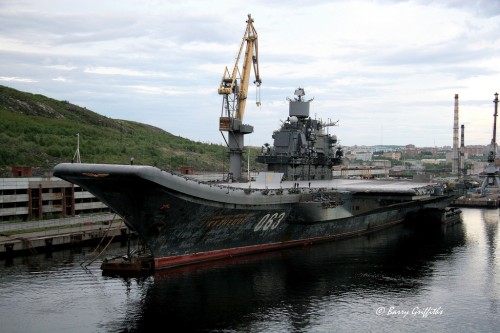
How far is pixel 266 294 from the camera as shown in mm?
21297

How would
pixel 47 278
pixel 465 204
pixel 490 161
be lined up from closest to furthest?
pixel 47 278
pixel 465 204
pixel 490 161

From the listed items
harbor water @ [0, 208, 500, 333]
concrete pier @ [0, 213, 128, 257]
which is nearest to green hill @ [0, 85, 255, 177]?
concrete pier @ [0, 213, 128, 257]

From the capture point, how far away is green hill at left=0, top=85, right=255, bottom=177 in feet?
161

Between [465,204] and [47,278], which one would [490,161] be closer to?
[465,204]

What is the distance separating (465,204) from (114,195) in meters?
48.3

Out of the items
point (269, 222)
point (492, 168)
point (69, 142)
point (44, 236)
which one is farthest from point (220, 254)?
A: point (492, 168)

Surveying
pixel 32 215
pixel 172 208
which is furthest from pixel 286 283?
pixel 32 215

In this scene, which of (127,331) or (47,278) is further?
(47,278)

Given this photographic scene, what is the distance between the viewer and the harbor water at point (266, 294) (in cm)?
1800

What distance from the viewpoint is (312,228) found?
31344mm

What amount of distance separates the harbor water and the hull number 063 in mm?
1434

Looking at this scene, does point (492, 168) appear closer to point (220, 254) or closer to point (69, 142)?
point (69, 142)

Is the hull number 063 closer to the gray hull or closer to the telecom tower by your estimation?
the gray hull

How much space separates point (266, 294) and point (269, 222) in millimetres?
7411
